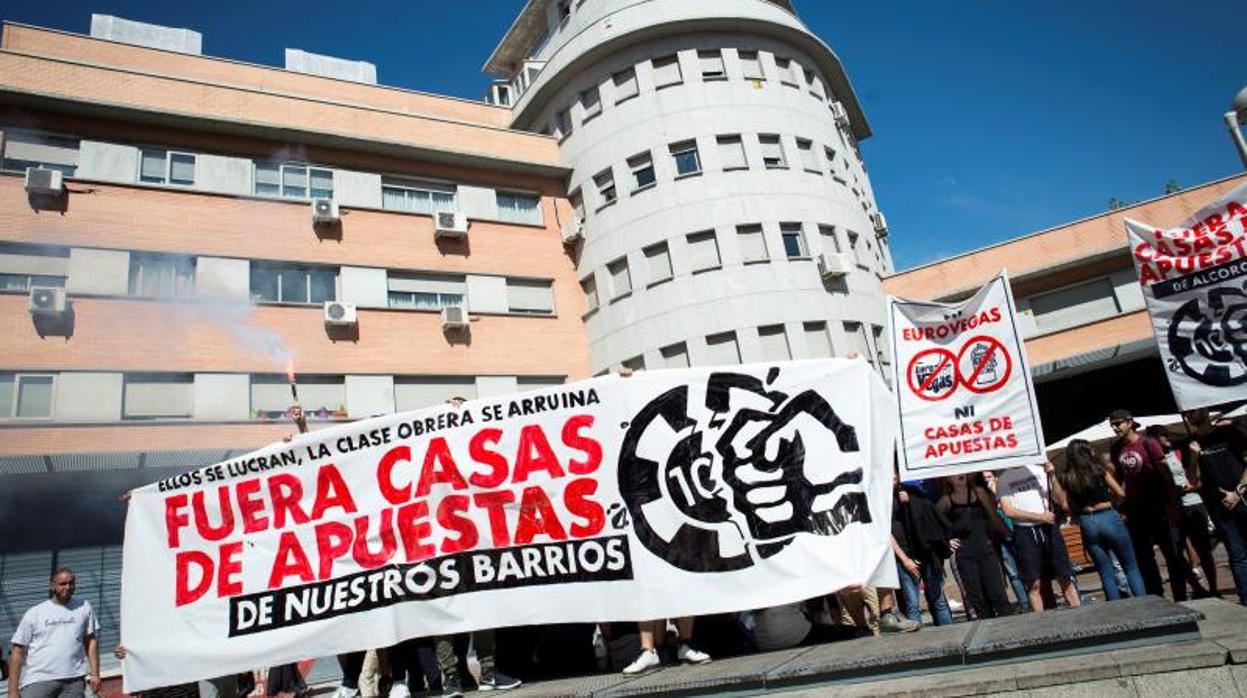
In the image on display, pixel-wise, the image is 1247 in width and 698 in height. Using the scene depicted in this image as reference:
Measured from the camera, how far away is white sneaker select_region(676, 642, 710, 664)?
223 inches

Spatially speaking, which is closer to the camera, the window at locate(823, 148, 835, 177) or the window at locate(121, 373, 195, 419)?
the window at locate(121, 373, 195, 419)

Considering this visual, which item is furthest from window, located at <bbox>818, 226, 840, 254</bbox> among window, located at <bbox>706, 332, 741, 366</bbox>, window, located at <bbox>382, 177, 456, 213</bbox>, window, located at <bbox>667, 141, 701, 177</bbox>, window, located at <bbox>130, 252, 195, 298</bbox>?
window, located at <bbox>130, 252, 195, 298</bbox>

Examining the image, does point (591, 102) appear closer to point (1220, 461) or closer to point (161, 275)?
point (161, 275)

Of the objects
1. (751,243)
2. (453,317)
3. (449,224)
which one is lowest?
(453,317)

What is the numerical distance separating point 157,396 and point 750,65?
19245 millimetres

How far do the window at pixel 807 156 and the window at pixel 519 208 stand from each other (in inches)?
331

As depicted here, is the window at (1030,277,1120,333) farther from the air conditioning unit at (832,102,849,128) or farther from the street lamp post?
the street lamp post

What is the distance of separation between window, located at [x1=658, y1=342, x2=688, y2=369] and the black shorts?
48.0ft

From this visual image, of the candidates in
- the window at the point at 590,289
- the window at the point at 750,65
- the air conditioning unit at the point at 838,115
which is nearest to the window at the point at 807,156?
the window at the point at 750,65

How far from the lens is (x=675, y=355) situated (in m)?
22.0

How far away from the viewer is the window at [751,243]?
22.3 meters

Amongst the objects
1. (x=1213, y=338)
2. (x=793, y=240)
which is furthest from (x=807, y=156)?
(x=1213, y=338)

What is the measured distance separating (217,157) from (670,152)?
1241 cm

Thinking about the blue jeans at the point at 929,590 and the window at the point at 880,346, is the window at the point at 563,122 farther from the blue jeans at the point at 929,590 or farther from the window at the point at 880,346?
the blue jeans at the point at 929,590
